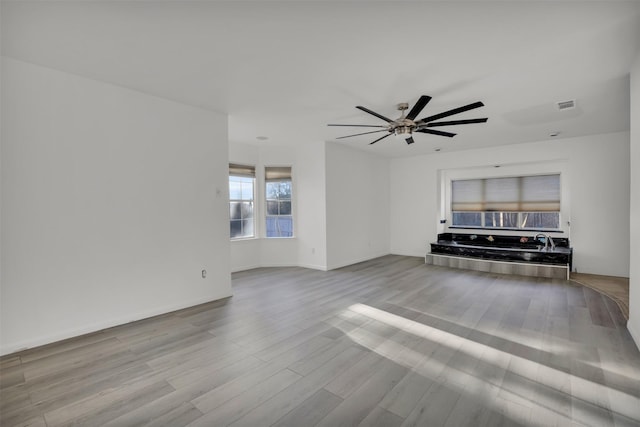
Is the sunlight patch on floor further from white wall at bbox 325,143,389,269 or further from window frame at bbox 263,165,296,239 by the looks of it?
window frame at bbox 263,165,296,239

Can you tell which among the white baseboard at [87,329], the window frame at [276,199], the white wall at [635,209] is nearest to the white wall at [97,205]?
the white baseboard at [87,329]

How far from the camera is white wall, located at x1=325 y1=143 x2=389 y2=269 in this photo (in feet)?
20.9

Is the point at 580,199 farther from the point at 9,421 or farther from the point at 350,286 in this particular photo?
the point at 9,421

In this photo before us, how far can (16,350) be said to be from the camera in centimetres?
278

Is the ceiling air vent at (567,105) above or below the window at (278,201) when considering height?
above

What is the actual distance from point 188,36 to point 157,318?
124 inches

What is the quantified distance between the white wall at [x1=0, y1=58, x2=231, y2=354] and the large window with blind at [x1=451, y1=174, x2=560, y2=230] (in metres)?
6.18

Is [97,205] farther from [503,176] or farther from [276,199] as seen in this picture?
[503,176]

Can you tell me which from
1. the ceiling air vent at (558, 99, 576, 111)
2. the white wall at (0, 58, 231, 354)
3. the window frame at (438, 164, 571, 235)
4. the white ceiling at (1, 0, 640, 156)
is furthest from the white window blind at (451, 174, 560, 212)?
the white wall at (0, 58, 231, 354)

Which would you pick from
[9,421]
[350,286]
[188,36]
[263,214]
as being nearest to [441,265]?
[350,286]

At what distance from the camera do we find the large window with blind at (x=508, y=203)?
6.48m

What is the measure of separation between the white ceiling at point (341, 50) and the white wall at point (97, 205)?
345 mm

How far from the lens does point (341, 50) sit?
267 cm

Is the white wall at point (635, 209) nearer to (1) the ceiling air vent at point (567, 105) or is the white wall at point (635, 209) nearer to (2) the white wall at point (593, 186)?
(1) the ceiling air vent at point (567, 105)
